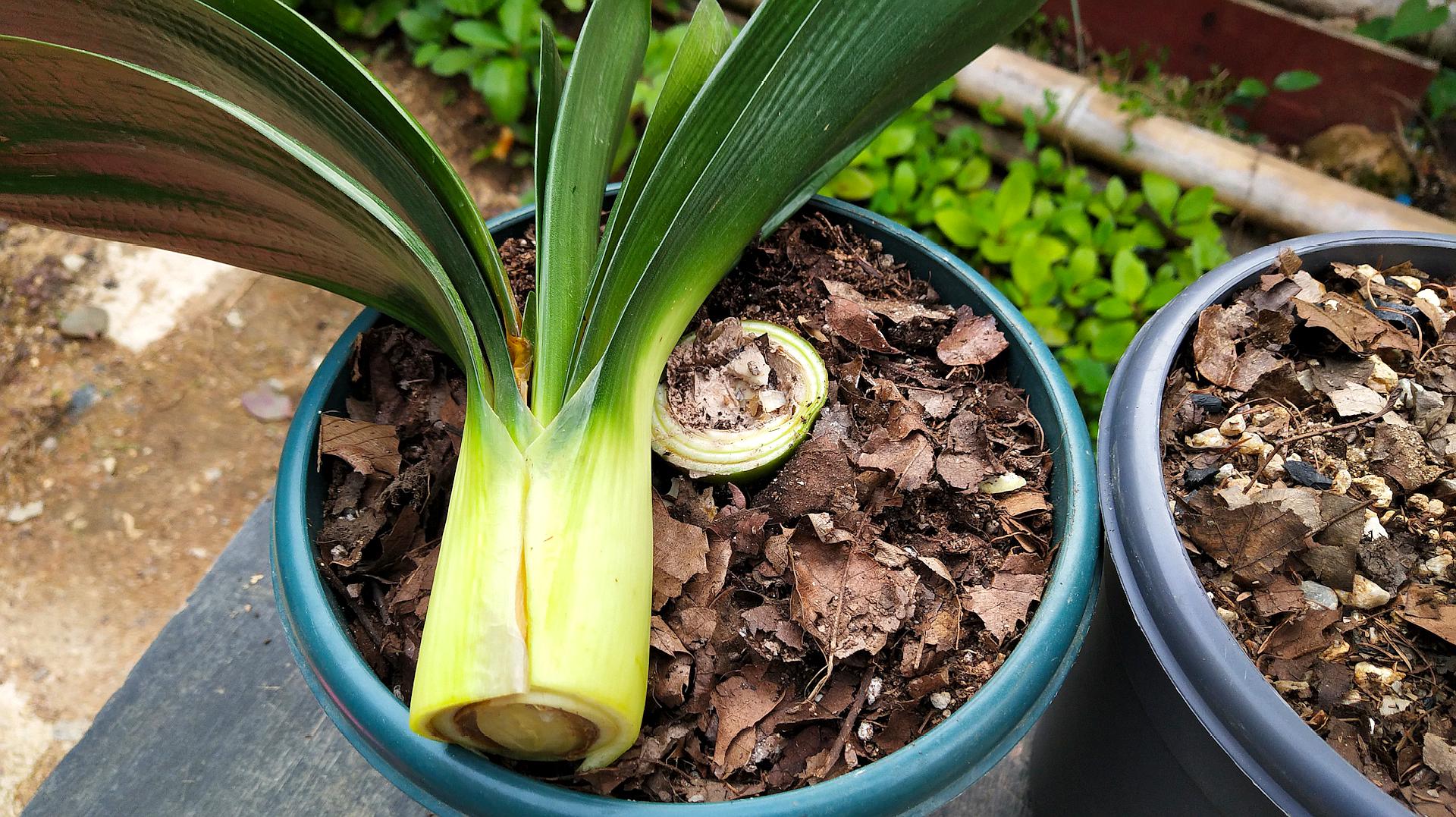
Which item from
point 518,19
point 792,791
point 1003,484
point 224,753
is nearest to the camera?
point 792,791

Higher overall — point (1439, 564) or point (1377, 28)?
point (1377, 28)

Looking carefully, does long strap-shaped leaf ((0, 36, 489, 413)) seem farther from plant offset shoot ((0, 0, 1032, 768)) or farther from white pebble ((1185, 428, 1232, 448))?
white pebble ((1185, 428, 1232, 448))

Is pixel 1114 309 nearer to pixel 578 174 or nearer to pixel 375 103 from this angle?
pixel 578 174

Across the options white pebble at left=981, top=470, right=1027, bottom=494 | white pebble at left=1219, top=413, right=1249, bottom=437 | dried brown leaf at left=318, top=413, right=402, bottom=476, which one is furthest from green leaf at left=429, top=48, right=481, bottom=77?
white pebble at left=1219, top=413, right=1249, bottom=437

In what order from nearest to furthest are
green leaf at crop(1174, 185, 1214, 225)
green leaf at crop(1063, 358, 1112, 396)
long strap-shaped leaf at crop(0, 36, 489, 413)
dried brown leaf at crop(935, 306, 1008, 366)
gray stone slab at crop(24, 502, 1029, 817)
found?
long strap-shaped leaf at crop(0, 36, 489, 413) → dried brown leaf at crop(935, 306, 1008, 366) → gray stone slab at crop(24, 502, 1029, 817) → green leaf at crop(1063, 358, 1112, 396) → green leaf at crop(1174, 185, 1214, 225)

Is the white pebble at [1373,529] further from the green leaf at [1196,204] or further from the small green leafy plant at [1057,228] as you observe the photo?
the green leaf at [1196,204]

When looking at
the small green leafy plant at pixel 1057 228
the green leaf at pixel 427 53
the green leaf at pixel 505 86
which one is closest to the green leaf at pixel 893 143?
the small green leafy plant at pixel 1057 228

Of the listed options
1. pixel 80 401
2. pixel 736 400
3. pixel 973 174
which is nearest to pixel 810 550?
pixel 736 400

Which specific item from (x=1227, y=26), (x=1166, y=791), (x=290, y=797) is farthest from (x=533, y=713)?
(x=1227, y=26)
